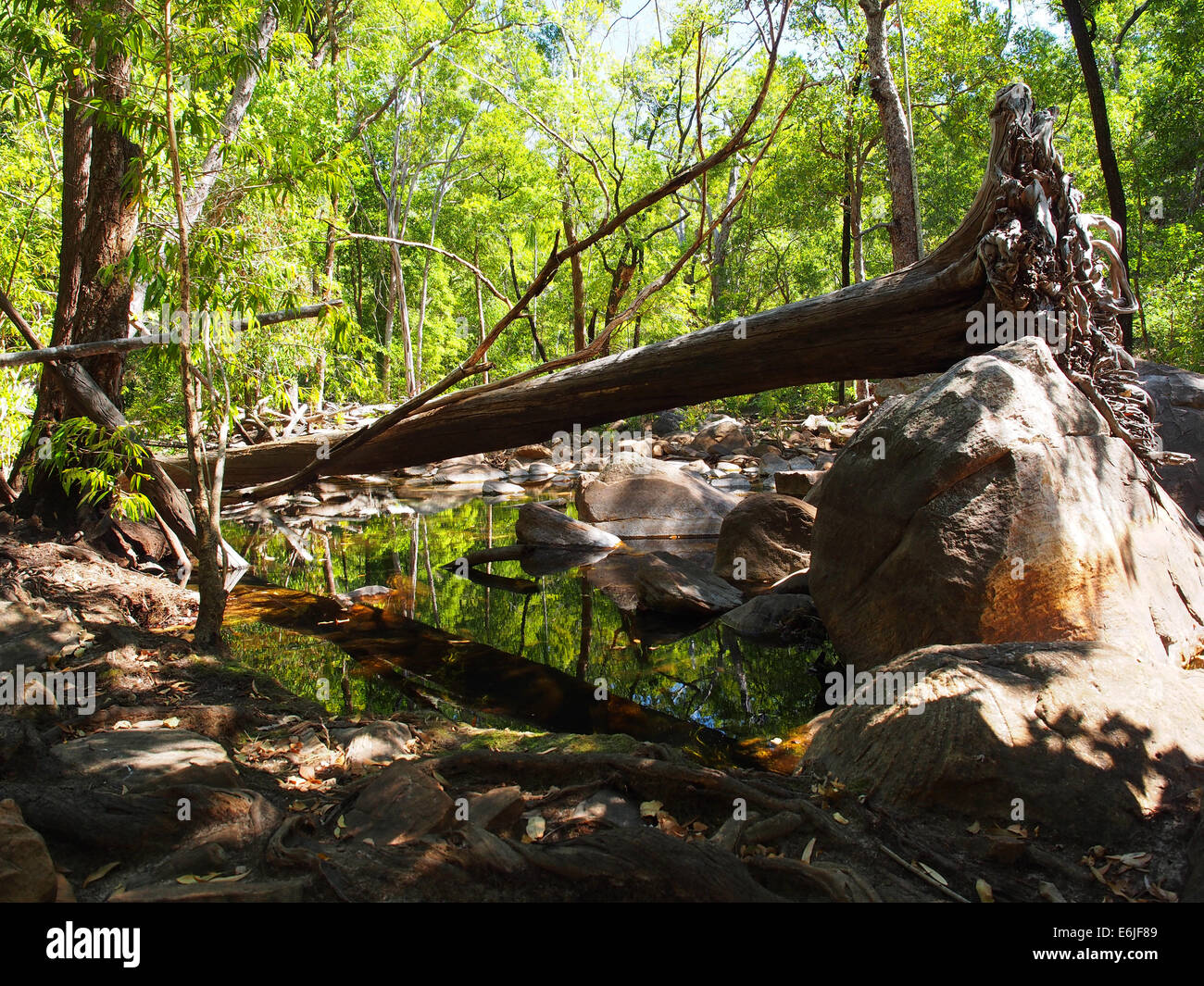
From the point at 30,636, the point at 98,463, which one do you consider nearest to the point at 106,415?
the point at 98,463

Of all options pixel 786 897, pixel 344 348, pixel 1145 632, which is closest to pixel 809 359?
pixel 1145 632

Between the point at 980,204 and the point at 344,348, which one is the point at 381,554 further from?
the point at 980,204

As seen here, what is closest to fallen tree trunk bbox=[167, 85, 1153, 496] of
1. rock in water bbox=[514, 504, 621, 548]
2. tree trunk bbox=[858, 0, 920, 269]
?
rock in water bbox=[514, 504, 621, 548]

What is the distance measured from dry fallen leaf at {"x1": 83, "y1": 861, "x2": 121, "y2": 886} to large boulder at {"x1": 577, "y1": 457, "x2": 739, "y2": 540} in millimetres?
8182

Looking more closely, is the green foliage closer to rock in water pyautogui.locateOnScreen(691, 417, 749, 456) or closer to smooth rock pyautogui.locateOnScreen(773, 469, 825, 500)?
smooth rock pyautogui.locateOnScreen(773, 469, 825, 500)

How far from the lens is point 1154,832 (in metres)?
2.63

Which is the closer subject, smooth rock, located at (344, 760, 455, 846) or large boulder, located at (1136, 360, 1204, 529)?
smooth rock, located at (344, 760, 455, 846)

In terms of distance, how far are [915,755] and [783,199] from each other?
66.5 feet

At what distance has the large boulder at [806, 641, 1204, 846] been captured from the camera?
2.77 m

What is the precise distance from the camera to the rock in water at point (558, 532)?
31.4 ft

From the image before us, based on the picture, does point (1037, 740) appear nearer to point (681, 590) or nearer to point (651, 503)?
point (681, 590)

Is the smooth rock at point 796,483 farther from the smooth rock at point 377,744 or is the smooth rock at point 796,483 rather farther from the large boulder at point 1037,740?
the smooth rock at point 377,744

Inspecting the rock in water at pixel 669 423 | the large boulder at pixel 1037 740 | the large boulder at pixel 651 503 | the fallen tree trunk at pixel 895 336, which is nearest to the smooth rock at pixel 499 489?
the large boulder at pixel 651 503

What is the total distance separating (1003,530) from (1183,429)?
3.61 meters
